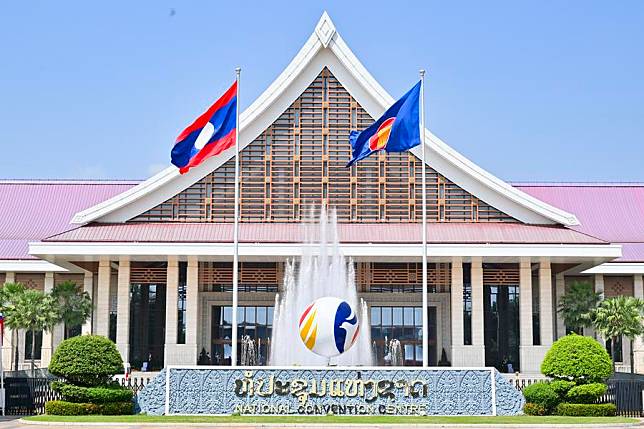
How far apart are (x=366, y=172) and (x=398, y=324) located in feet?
27.4

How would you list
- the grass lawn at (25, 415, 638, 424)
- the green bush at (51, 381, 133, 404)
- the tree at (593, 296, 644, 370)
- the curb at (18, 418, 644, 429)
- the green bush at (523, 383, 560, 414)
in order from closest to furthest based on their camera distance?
1. the curb at (18, 418, 644, 429)
2. the grass lawn at (25, 415, 638, 424)
3. the green bush at (51, 381, 133, 404)
4. the green bush at (523, 383, 560, 414)
5. the tree at (593, 296, 644, 370)

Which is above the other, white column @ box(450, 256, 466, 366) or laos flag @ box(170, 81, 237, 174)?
laos flag @ box(170, 81, 237, 174)

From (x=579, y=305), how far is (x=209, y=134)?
19.9 meters

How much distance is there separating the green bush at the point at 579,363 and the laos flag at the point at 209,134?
11.3 metres

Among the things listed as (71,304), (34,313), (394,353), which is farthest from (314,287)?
(34,313)

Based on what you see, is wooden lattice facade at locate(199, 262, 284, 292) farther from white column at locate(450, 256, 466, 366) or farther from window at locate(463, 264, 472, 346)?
window at locate(463, 264, 472, 346)

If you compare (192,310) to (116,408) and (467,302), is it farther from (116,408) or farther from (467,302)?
(116,408)

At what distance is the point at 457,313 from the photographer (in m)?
38.4

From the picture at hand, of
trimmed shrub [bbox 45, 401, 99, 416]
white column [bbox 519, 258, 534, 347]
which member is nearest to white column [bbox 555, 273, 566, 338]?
white column [bbox 519, 258, 534, 347]

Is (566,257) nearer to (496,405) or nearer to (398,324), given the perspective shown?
(398,324)

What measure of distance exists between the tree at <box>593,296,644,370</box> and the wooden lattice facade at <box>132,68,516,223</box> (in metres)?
5.70

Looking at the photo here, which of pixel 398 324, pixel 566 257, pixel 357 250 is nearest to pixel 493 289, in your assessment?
pixel 398 324

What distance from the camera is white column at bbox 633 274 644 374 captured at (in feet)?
148

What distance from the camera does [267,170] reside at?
38344 millimetres
